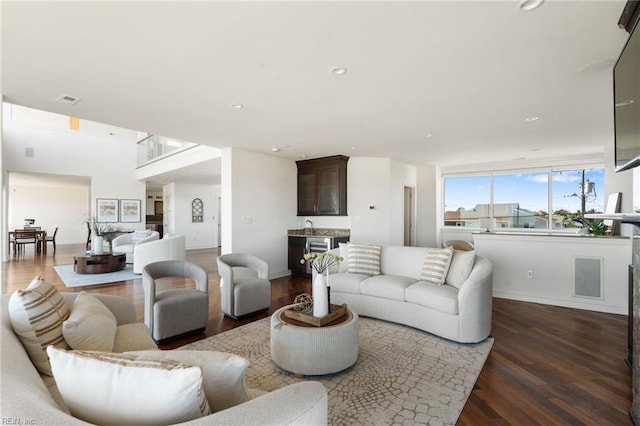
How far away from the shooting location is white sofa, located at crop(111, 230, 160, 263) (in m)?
7.35

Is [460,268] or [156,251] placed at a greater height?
[460,268]

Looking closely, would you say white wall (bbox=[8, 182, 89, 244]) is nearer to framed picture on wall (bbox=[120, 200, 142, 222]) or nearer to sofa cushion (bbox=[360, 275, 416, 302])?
framed picture on wall (bbox=[120, 200, 142, 222])

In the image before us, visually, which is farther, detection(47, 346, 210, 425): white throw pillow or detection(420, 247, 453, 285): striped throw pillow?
detection(420, 247, 453, 285): striped throw pillow

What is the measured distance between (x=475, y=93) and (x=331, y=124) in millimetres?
1722

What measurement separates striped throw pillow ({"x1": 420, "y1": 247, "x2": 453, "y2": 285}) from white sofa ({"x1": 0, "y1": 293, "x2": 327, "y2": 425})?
9.32 ft

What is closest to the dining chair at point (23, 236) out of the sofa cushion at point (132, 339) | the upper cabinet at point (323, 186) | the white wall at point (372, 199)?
the upper cabinet at point (323, 186)

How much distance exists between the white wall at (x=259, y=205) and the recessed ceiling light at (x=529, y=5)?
4.55 meters

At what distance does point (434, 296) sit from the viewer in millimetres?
3240

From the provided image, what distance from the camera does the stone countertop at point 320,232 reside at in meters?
6.33

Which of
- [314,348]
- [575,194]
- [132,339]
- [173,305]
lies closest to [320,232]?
[173,305]

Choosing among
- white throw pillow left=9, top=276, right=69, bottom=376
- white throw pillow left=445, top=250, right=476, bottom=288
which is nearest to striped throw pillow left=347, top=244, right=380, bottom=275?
white throw pillow left=445, top=250, right=476, bottom=288

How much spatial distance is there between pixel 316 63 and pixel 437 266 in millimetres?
2581

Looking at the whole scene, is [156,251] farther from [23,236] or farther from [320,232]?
[23,236]

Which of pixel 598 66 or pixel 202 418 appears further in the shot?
pixel 598 66
